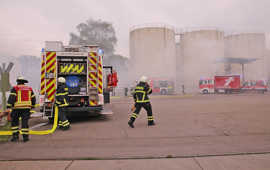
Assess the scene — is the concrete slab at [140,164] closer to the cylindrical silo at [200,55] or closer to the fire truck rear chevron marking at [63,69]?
the fire truck rear chevron marking at [63,69]

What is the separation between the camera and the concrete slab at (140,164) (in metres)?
3.16

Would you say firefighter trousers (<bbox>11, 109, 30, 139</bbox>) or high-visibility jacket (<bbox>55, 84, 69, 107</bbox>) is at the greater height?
high-visibility jacket (<bbox>55, 84, 69, 107</bbox>)

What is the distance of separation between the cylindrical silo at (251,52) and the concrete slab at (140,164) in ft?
124

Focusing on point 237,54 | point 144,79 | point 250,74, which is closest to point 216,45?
point 237,54

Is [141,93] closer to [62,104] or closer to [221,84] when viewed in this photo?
[62,104]

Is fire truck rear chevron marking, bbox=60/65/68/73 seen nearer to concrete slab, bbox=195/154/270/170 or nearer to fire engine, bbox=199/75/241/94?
concrete slab, bbox=195/154/270/170

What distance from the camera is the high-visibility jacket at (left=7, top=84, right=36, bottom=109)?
4777 mm

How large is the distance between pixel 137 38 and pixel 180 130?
29512 millimetres

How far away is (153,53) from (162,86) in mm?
5824

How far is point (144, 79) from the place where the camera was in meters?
6.54

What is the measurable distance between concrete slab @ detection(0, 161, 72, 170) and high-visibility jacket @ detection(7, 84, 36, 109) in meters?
1.67

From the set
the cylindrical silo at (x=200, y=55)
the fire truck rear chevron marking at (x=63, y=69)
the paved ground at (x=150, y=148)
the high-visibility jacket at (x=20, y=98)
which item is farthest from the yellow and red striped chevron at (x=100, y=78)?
the cylindrical silo at (x=200, y=55)

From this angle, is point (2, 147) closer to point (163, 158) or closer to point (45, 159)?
point (45, 159)

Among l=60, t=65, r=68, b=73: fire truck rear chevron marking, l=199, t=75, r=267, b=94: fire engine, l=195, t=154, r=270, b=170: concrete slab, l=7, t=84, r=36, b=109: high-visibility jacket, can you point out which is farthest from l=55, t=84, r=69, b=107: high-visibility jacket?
l=199, t=75, r=267, b=94: fire engine
